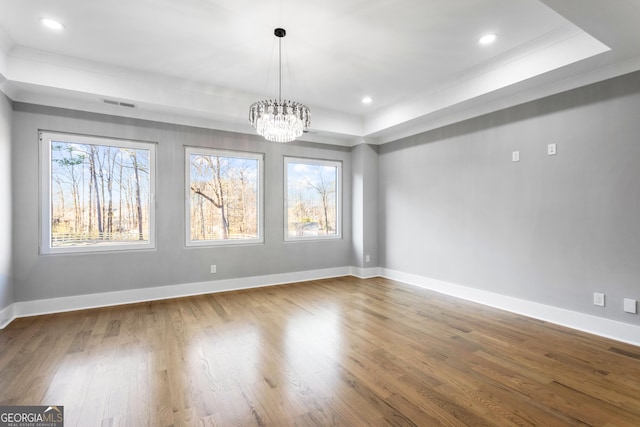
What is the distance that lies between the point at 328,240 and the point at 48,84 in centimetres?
432

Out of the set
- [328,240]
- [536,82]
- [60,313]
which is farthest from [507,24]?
[60,313]

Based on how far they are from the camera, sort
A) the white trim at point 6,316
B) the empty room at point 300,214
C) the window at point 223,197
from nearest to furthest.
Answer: the empty room at point 300,214, the white trim at point 6,316, the window at point 223,197

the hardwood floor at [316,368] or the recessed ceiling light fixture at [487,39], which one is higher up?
the recessed ceiling light fixture at [487,39]

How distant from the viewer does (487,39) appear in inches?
115

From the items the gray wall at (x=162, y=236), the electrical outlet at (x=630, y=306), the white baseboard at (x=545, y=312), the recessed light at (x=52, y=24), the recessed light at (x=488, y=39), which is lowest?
the white baseboard at (x=545, y=312)

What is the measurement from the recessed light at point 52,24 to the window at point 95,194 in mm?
1410

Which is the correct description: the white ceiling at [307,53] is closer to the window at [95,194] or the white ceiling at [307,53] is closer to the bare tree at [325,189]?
the window at [95,194]

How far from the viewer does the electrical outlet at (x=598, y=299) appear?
298 centimetres

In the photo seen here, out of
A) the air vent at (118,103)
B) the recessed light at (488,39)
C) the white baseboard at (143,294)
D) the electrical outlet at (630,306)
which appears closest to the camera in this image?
the electrical outlet at (630,306)

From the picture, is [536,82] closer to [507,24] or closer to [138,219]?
[507,24]

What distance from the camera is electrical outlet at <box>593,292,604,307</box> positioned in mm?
2981

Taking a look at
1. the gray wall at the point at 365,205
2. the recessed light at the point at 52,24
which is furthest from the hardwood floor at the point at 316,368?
the recessed light at the point at 52,24

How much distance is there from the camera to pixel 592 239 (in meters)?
3.06

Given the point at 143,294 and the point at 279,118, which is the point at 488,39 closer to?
the point at 279,118
